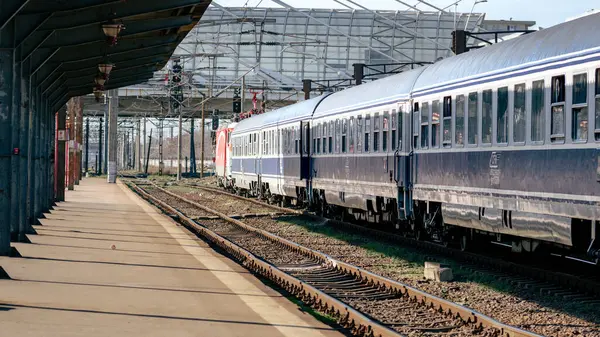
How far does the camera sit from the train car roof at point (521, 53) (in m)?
12.4

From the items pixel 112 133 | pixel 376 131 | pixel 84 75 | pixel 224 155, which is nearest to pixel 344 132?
pixel 376 131

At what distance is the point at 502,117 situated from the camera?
48.3 feet

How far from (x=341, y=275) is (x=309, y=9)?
74.6 m

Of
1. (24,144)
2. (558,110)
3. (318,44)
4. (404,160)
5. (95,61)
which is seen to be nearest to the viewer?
(558,110)

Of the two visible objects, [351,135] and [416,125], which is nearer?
[416,125]

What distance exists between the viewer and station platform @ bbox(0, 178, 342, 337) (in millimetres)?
10266

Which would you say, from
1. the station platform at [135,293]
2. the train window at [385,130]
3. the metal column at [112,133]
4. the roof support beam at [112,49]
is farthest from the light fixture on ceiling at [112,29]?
the metal column at [112,133]

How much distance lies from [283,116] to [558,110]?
22.0 m

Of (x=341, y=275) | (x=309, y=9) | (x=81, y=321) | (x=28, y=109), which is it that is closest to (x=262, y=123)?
(x=28, y=109)

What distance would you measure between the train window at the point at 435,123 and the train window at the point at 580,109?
5.37 meters

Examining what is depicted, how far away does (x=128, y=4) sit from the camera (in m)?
17.4

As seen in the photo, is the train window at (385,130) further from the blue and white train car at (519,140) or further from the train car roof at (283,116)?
the train car roof at (283,116)

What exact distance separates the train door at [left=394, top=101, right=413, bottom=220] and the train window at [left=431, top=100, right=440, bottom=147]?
1235 mm

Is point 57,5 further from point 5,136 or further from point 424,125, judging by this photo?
point 424,125
